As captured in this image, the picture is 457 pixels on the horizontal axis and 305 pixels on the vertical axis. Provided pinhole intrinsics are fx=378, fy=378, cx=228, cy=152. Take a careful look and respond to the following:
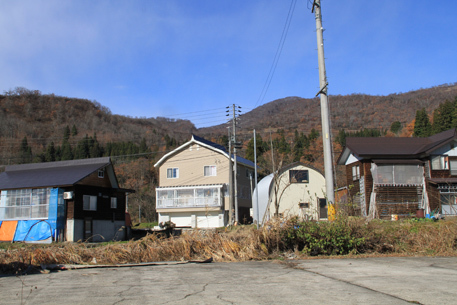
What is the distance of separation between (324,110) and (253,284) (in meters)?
8.07

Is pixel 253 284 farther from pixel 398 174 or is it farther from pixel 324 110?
pixel 398 174

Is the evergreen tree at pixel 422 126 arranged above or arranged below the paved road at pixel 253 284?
above

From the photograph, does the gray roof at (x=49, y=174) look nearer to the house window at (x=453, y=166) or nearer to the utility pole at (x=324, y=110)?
the utility pole at (x=324, y=110)

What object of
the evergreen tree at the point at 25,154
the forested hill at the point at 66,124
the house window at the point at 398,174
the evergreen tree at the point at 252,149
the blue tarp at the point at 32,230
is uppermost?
the forested hill at the point at 66,124

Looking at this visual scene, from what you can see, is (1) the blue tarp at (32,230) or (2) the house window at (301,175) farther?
(2) the house window at (301,175)

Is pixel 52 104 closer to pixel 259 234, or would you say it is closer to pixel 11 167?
pixel 11 167

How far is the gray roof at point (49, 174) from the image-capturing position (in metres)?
25.8

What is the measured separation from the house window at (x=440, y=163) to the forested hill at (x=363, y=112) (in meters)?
63.4

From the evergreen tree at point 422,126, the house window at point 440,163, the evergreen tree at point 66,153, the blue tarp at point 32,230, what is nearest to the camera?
the blue tarp at point 32,230

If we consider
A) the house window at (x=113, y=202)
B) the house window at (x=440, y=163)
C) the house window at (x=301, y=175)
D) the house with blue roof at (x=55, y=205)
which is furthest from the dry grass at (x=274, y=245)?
the house window at (x=301, y=175)

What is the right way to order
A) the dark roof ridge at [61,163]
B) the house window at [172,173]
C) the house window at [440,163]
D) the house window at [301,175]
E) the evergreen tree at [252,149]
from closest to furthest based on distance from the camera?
1. the house window at [440,163]
2. the dark roof ridge at [61,163]
3. the house window at [301,175]
4. the house window at [172,173]
5. the evergreen tree at [252,149]

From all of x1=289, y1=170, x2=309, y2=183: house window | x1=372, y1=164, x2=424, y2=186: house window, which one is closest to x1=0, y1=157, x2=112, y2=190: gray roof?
x1=289, y1=170, x2=309, y2=183: house window

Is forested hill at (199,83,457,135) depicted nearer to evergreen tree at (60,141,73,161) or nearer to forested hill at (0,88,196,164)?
forested hill at (0,88,196,164)

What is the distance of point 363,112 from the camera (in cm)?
11694
